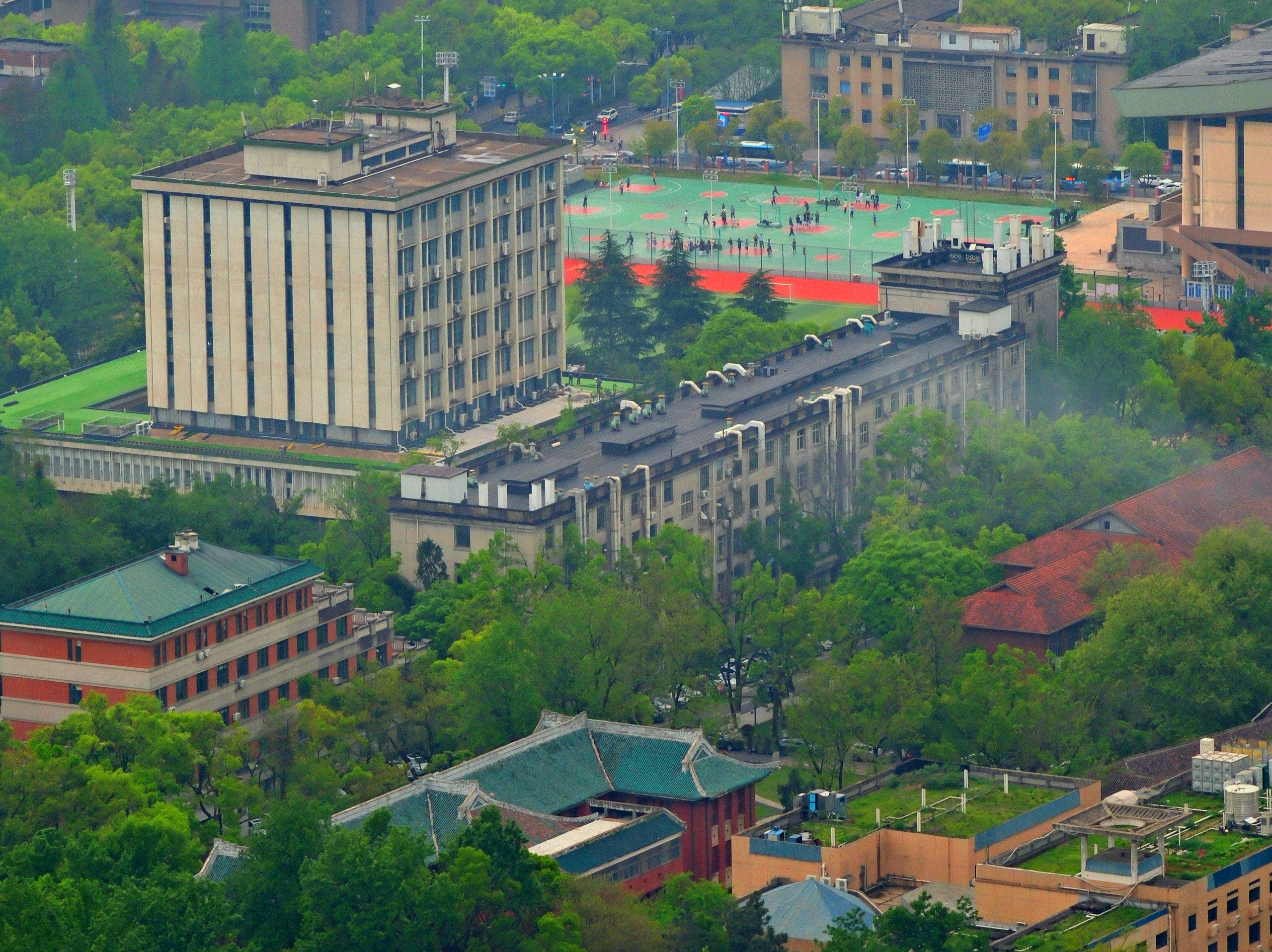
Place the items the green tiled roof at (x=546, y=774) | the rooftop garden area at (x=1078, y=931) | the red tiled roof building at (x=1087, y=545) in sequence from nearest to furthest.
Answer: the rooftop garden area at (x=1078, y=931), the green tiled roof at (x=546, y=774), the red tiled roof building at (x=1087, y=545)

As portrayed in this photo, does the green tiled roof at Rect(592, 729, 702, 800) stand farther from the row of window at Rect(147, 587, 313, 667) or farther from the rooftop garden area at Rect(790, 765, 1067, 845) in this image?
the row of window at Rect(147, 587, 313, 667)

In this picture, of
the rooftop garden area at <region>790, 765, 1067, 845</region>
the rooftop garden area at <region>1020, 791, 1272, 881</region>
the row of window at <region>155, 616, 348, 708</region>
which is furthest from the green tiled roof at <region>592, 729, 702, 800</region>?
the row of window at <region>155, 616, 348, 708</region>

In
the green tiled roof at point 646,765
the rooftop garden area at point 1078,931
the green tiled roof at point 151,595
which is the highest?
the green tiled roof at point 151,595

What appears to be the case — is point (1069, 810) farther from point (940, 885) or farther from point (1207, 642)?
point (1207, 642)

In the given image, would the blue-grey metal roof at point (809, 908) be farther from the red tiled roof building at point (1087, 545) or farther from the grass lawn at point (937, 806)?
the red tiled roof building at point (1087, 545)

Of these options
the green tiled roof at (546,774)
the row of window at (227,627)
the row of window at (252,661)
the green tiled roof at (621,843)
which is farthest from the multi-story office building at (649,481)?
the green tiled roof at (621,843)

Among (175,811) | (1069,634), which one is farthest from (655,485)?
(175,811)
